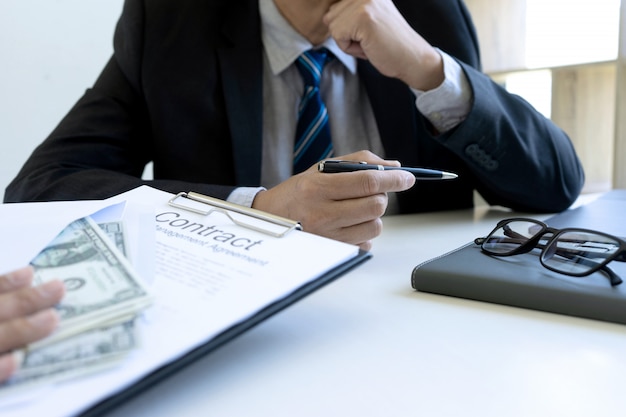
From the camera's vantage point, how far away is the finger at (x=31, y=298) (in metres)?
0.33

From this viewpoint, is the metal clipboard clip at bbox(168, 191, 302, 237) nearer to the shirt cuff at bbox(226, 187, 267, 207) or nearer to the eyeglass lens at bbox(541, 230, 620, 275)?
the shirt cuff at bbox(226, 187, 267, 207)

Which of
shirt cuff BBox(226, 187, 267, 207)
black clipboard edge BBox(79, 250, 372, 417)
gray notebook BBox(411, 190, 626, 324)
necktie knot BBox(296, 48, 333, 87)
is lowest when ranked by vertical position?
gray notebook BBox(411, 190, 626, 324)

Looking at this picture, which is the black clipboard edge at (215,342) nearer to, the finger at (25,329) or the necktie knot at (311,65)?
the finger at (25,329)

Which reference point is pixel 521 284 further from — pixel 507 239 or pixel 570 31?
pixel 570 31

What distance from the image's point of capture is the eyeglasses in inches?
18.8

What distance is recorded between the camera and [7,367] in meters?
0.29

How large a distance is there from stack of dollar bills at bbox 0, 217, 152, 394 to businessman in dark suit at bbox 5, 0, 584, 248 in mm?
442

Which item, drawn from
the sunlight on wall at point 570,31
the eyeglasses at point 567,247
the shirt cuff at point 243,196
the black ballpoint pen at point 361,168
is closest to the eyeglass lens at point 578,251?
the eyeglasses at point 567,247

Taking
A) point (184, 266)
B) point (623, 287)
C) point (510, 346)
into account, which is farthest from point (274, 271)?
point (623, 287)

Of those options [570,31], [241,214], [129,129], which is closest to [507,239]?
[241,214]

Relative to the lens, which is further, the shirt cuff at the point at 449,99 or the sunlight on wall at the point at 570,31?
the sunlight on wall at the point at 570,31

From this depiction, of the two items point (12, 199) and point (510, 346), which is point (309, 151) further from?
point (510, 346)

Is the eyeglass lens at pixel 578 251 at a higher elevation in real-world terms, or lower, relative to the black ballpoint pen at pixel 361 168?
lower

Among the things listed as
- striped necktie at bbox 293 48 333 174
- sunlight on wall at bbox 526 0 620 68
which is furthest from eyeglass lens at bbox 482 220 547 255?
sunlight on wall at bbox 526 0 620 68
